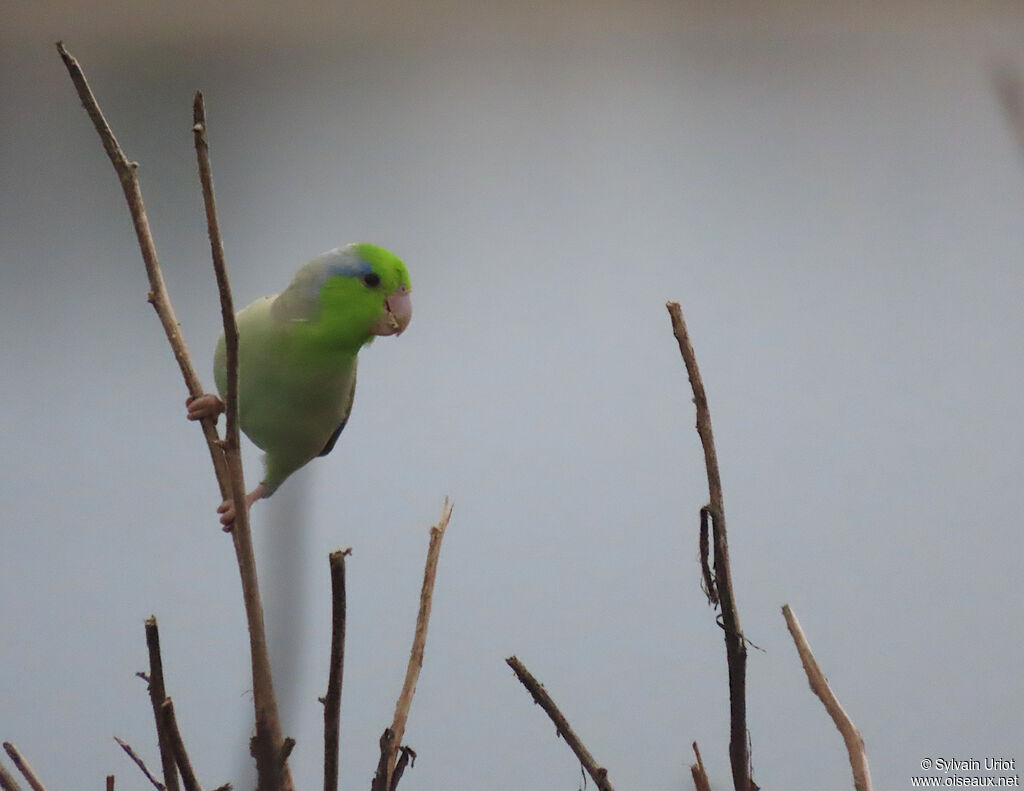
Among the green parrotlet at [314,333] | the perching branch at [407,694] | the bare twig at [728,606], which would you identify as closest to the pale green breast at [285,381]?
the green parrotlet at [314,333]

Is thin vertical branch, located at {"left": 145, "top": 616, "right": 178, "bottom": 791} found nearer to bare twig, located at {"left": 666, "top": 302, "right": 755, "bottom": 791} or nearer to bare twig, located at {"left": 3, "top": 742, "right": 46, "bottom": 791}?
bare twig, located at {"left": 3, "top": 742, "right": 46, "bottom": 791}

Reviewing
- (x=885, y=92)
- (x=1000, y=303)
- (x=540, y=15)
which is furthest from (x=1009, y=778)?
(x=540, y=15)

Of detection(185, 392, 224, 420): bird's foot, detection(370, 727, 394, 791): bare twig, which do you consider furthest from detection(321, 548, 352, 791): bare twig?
detection(185, 392, 224, 420): bird's foot

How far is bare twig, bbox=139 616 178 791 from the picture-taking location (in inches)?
14.2

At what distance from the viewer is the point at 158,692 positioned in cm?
38

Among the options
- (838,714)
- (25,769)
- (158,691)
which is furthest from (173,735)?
(838,714)

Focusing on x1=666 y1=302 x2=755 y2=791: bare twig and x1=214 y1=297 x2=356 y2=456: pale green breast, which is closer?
x1=666 y1=302 x2=755 y2=791: bare twig

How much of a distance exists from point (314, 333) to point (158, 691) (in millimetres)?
204

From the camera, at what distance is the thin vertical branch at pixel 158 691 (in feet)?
1.19

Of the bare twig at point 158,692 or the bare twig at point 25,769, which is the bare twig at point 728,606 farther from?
the bare twig at point 25,769

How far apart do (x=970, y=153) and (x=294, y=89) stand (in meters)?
1.14

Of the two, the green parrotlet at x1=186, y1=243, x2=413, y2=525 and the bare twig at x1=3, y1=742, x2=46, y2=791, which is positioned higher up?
the green parrotlet at x1=186, y1=243, x2=413, y2=525

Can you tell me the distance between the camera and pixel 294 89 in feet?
4.57

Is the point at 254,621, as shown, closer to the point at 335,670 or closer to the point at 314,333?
the point at 335,670
